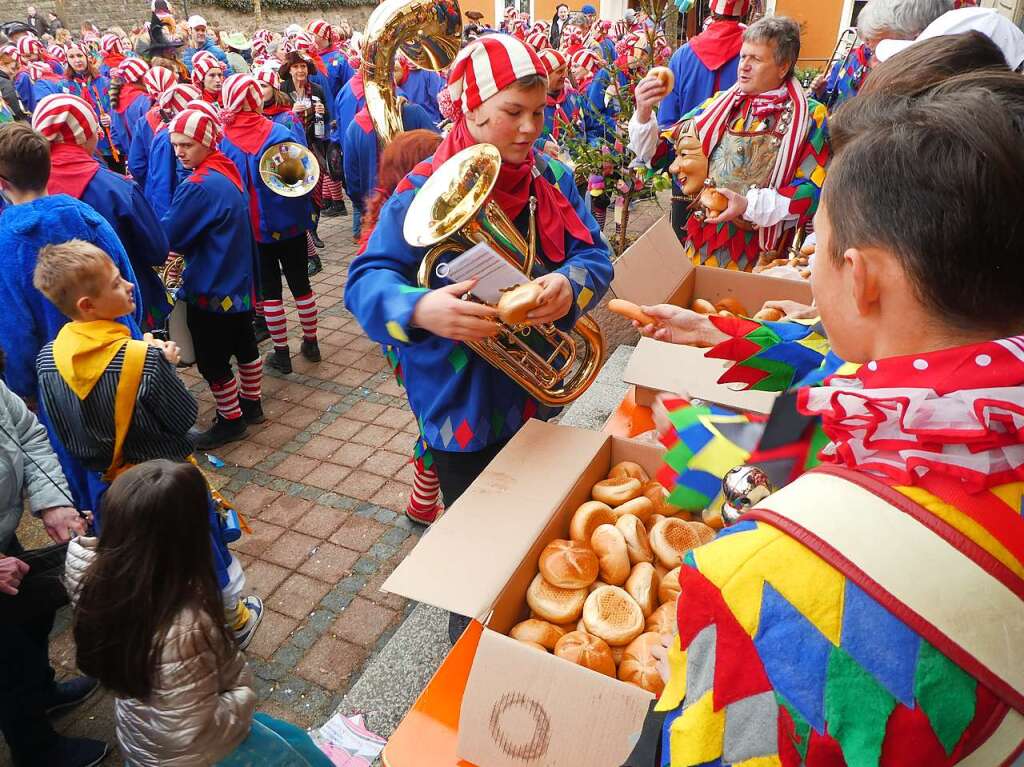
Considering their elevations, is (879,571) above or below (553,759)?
above

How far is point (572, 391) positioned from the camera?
2686 mm

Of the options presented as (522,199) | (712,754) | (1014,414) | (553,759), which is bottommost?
(553,759)

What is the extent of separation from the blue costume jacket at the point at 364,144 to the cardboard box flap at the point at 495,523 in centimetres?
391

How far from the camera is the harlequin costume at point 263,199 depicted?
200 inches

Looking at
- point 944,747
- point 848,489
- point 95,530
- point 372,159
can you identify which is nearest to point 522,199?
point 848,489

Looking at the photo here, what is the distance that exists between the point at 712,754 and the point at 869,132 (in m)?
0.90

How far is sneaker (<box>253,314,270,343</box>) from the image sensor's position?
620cm

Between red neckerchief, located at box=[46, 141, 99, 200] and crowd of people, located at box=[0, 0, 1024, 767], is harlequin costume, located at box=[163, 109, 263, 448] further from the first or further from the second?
red neckerchief, located at box=[46, 141, 99, 200]

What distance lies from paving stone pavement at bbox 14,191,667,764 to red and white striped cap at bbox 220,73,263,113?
1.98 metres

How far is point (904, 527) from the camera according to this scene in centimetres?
86

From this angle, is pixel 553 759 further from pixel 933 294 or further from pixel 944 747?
pixel 933 294

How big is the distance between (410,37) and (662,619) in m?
3.56

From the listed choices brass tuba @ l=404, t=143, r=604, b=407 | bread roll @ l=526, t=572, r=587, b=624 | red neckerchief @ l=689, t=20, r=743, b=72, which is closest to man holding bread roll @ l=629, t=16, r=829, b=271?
red neckerchief @ l=689, t=20, r=743, b=72

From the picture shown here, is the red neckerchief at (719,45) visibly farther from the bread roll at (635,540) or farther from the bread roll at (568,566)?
the bread roll at (568,566)
